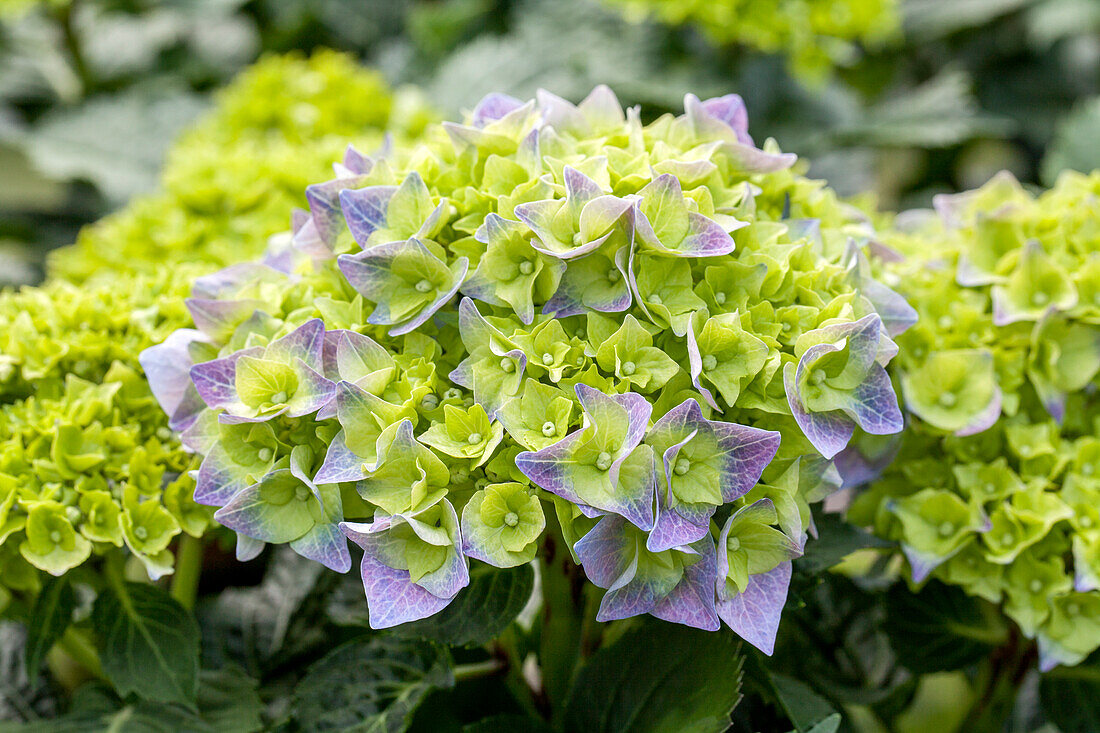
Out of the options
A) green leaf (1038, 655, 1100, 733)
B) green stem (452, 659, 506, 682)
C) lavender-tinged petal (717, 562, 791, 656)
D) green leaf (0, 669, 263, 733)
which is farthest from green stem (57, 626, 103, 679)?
green leaf (1038, 655, 1100, 733)

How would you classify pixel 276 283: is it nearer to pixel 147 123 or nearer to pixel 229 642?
pixel 229 642

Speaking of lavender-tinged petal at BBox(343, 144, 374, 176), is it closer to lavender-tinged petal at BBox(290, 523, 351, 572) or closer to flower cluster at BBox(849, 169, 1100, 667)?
lavender-tinged petal at BBox(290, 523, 351, 572)

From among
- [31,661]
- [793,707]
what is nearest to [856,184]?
[793,707]

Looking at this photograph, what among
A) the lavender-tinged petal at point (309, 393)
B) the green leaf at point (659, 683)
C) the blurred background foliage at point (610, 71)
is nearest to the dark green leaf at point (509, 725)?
the green leaf at point (659, 683)

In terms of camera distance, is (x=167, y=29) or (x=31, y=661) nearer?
(x=31, y=661)

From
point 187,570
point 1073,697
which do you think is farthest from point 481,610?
point 1073,697

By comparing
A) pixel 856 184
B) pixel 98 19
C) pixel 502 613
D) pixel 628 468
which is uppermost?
pixel 628 468

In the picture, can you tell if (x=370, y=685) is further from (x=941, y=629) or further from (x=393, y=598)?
(x=941, y=629)
